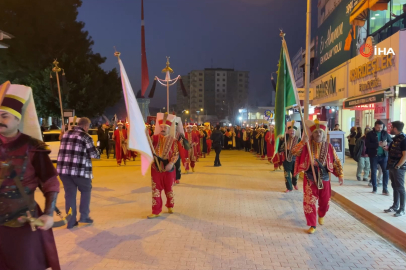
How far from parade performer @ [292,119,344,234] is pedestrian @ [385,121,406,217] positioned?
1.36m

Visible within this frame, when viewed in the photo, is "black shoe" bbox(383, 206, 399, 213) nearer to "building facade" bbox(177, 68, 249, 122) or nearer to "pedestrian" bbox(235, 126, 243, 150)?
"pedestrian" bbox(235, 126, 243, 150)

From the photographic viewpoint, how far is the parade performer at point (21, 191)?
112 inches

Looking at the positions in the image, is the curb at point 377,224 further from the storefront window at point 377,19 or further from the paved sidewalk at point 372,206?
the storefront window at point 377,19

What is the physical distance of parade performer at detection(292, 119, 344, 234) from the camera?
616 cm

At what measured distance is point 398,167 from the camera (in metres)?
6.73

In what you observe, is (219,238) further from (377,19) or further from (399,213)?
(377,19)

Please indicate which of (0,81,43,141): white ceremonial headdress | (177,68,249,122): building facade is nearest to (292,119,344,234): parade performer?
(0,81,43,141): white ceremonial headdress

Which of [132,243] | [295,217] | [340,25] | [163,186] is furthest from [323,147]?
[340,25]

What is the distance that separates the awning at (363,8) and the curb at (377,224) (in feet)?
30.9

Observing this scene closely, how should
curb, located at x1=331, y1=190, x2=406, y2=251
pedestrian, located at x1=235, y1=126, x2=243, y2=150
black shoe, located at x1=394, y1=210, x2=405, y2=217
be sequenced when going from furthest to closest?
pedestrian, located at x1=235, y1=126, x2=243, y2=150 → black shoe, located at x1=394, y1=210, x2=405, y2=217 → curb, located at x1=331, y1=190, x2=406, y2=251

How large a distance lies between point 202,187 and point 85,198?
4.82 metres

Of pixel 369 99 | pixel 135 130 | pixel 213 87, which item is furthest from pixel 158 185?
pixel 213 87

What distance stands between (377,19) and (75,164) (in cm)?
1647

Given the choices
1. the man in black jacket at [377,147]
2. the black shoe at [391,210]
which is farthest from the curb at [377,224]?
the man in black jacket at [377,147]
